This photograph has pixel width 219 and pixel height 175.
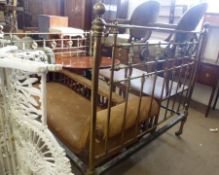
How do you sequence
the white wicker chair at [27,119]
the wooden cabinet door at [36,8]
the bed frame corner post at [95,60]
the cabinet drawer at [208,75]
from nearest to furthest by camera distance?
the white wicker chair at [27,119] < the bed frame corner post at [95,60] < the cabinet drawer at [208,75] < the wooden cabinet door at [36,8]

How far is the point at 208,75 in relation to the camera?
2512 mm

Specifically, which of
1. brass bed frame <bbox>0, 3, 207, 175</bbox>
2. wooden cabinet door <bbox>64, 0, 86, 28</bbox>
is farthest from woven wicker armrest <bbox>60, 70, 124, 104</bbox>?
wooden cabinet door <bbox>64, 0, 86, 28</bbox>

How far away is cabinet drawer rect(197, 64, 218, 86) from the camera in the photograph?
2459mm

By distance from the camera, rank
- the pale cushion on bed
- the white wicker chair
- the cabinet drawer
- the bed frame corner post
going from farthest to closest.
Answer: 1. the cabinet drawer
2. the pale cushion on bed
3. the bed frame corner post
4. the white wicker chair

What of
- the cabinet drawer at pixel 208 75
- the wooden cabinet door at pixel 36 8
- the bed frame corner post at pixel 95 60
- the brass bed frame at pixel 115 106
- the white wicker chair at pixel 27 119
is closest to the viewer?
the white wicker chair at pixel 27 119

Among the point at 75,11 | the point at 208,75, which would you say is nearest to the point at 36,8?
the point at 75,11

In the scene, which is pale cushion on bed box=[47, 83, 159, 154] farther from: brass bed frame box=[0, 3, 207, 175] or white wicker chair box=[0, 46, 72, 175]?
white wicker chair box=[0, 46, 72, 175]

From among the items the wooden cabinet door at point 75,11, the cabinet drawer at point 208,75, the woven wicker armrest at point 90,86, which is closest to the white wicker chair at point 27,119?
the woven wicker armrest at point 90,86

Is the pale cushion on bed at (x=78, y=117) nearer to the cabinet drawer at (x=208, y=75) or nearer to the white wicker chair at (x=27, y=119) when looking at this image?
the white wicker chair at (x=27, y=119)

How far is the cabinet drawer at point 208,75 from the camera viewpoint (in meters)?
2.46

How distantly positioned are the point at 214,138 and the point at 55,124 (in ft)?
5.64

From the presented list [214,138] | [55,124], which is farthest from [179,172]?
[55,124]

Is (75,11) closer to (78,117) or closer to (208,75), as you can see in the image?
(208,75)

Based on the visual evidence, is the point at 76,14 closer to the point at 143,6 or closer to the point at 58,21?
the point at 58,21
